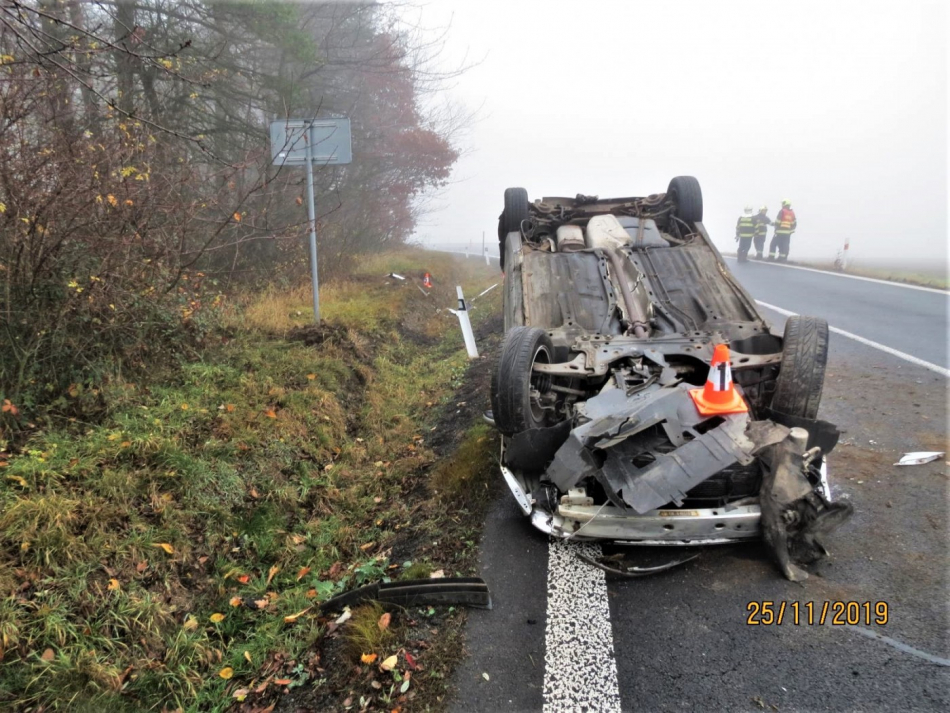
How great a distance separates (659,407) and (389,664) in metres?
1.89

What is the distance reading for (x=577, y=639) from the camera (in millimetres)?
2529

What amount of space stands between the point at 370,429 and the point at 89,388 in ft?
7.25

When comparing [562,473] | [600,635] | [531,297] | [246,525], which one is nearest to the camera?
[600,635]

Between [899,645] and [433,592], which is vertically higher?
[899,645]

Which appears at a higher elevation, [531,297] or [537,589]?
[531,297]

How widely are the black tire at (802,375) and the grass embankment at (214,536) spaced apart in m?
2.00

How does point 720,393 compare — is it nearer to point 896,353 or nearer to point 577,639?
point 577,639

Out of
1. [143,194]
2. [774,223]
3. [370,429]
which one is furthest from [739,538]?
[774,223]

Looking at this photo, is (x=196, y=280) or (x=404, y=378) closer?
(x=196, y=280)

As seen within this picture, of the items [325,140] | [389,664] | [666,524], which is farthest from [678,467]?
[325,140]

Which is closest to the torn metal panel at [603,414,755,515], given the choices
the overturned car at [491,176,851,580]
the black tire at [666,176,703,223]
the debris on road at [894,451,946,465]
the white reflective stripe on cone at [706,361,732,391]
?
the overturned car at [491,176,851,580]

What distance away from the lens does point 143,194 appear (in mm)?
4754

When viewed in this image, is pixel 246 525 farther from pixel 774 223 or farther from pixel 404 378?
pixel 774 223

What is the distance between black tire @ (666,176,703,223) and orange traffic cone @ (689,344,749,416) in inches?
136
